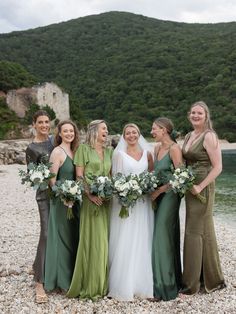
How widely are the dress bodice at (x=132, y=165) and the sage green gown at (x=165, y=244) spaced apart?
0.60ft

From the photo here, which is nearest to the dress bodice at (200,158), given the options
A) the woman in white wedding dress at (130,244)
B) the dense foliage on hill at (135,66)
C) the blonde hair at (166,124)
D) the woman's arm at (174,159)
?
the woman's arm at (174,159)

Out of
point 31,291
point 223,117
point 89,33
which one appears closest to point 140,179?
point 31,291

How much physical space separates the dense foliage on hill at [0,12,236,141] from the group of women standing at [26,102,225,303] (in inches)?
2143

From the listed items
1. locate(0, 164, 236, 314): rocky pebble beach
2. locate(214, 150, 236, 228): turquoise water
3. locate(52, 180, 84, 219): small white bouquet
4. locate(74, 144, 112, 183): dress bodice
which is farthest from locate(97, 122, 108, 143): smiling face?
locate(214, 150, 236, 228): turquoise water

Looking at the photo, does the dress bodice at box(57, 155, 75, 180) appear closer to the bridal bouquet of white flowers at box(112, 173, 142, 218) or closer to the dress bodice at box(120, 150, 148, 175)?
the bridal bouquet of white flowers at box(112, 173, 142, 218)

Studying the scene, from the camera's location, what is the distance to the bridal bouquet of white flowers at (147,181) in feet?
17.8

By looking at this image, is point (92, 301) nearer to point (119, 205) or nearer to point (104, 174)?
point (119, 205)

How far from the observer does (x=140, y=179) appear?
5.45m

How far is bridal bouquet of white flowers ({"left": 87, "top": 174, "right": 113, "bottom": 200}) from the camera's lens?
5340 millimetres

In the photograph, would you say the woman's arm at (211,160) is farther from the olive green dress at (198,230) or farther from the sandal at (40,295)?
the sandal at (40,295)

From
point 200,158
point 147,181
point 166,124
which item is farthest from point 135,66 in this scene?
point 147,181

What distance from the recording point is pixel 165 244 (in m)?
5.68

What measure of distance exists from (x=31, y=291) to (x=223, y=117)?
221 feet

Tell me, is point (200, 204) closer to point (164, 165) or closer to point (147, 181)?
point (164, 165)
